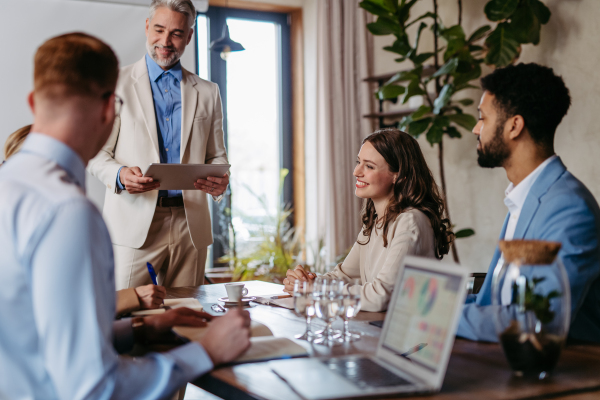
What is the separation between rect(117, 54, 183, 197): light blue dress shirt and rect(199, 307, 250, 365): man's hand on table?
5.43 ft

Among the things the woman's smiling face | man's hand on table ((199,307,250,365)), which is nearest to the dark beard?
the woman's smiling face

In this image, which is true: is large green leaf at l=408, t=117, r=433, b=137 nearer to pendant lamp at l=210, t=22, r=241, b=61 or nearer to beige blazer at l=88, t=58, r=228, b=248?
pendant lamp at l=210, t=22, r=241, b=61

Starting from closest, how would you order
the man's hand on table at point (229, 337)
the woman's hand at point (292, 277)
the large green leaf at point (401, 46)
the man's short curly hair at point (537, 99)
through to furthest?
the man's hand on table at point (229, 337), the man's short curly hair at point (537, 99), the woman's hand at point (292, 277), the large green leaf at point (401, 46)

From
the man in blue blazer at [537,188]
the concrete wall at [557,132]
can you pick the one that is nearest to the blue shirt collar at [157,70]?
the man in blue blazer at [537,188]

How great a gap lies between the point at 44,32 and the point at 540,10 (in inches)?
111

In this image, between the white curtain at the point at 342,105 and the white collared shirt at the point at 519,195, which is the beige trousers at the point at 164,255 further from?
the white curtain at the point at 342,105

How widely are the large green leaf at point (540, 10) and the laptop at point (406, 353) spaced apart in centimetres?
266

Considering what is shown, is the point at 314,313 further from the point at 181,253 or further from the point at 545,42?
the point at 545,42

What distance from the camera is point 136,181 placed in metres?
2.28

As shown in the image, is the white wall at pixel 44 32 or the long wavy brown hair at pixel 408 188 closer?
the long wavy brown hair at pixel 408 188

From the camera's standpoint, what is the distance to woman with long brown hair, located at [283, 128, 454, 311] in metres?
1.98

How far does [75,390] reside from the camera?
809 millimetres

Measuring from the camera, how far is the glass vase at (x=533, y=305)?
0.97 metres

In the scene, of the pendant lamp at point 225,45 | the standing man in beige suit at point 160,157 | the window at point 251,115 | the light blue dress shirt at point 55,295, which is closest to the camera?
the light blue dress shirt at point 55,295
